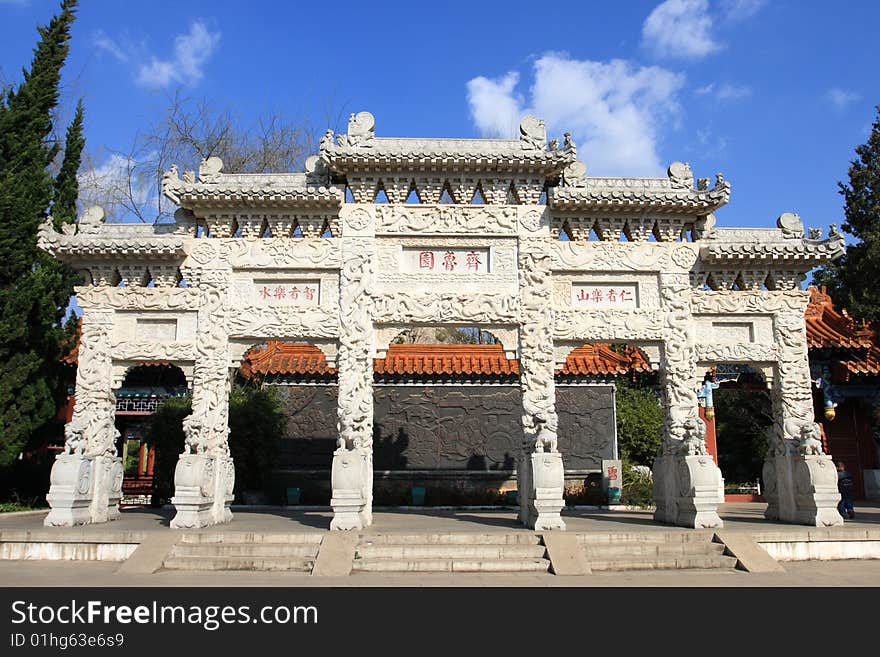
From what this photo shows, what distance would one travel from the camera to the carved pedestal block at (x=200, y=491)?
862 cm

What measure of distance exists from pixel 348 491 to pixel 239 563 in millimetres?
1579

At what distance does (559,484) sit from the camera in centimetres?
851

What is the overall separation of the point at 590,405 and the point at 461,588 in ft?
27.1

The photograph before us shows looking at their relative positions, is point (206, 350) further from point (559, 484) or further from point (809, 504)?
point (809, 504)

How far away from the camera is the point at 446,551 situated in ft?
25.6

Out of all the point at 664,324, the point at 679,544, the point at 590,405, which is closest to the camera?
the point at 679,544

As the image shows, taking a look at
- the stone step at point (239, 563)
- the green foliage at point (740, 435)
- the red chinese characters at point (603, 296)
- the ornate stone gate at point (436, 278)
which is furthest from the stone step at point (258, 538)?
the green foliage at point (740, 435)

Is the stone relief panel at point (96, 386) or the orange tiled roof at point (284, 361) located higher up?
the orange tiled roof at point (284, 361)

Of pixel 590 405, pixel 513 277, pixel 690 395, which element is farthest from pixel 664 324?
pixel 590 405

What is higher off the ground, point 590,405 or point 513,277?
point 513,277

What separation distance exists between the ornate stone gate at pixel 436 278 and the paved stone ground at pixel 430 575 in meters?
0.73

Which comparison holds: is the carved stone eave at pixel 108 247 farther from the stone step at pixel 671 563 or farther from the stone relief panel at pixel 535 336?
the stone step at pixel 671 563

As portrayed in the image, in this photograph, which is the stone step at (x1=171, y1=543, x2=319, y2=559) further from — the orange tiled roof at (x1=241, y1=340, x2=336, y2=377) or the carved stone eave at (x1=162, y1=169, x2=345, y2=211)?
the orange tiled roof at (x1=241, y1=340, x2=336, y2=377)
